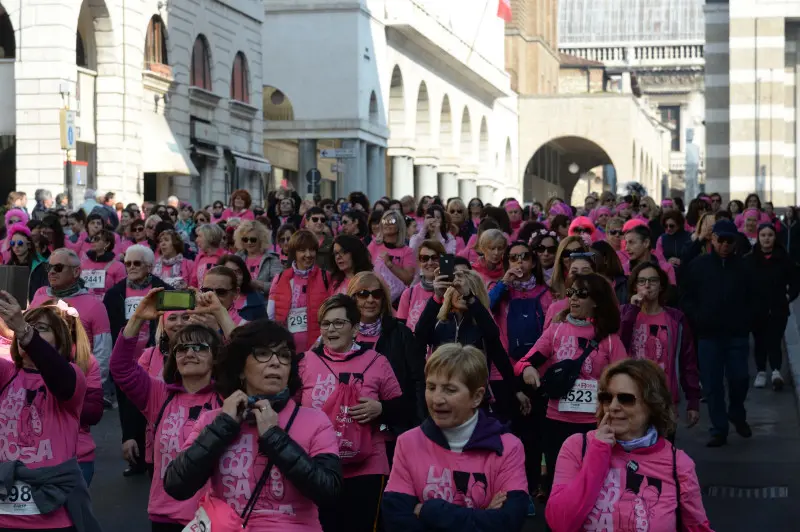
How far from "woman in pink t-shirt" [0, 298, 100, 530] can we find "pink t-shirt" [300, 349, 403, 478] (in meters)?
1.26

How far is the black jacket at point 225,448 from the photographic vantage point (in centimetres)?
564

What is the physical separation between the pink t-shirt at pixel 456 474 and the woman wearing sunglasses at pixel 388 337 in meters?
2.64

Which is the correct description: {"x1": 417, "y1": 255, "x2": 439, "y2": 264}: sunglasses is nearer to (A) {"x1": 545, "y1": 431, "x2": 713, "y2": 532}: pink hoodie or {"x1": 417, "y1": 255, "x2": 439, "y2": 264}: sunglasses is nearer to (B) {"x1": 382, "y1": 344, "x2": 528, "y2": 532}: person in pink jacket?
(B) {"x1": 382, "y1": 344, "x2": 528, "y2": 532}: person in pink jacket

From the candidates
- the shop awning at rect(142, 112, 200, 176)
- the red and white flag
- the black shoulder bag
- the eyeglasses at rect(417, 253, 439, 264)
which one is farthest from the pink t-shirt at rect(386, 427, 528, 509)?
the red and white flag

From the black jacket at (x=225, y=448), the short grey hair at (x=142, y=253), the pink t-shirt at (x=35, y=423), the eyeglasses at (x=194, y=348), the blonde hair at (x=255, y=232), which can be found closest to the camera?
the black jacket at (x=225, y=448)

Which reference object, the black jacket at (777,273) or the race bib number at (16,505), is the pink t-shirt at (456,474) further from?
the black jacket at (777,273)

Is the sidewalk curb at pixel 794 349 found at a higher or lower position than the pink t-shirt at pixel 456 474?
lower

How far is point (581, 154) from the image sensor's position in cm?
9819

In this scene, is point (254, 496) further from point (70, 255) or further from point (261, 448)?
point (70, 255)

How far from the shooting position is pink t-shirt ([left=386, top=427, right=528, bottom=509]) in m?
5.95

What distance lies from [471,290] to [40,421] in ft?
10.2

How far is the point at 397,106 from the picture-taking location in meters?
61.4

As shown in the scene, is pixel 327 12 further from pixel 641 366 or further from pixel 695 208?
pixel 641 366

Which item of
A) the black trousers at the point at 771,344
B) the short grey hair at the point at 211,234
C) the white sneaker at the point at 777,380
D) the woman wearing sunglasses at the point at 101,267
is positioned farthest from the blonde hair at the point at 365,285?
the white sneaker at the point at 777,380
